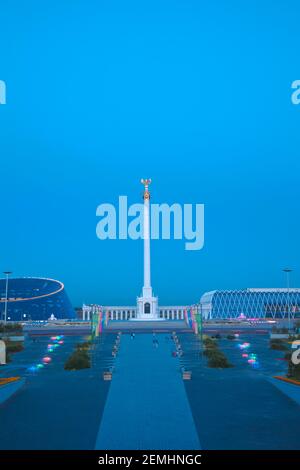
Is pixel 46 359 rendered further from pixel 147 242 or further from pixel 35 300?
pixel 35 300

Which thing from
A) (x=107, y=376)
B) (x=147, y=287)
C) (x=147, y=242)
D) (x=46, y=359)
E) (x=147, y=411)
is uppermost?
(x=147, y=242)

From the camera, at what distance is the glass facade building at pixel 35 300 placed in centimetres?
12244

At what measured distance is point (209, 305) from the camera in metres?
139

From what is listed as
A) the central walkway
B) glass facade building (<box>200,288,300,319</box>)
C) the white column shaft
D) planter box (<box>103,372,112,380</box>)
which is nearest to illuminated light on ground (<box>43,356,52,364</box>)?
the central walkway

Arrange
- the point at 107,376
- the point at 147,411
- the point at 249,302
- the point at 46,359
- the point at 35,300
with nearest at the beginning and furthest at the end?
the point at 147,411 < the point at 107,376 < the point at 46,359 < the point at 35,300 < the point at 249,302

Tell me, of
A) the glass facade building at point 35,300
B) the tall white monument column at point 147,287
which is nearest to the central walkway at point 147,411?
the tall white monument column at point 147,287

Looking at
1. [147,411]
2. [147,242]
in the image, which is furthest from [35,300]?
[147,411]

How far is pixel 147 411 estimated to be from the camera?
20.0 metres

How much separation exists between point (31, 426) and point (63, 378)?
1107 cm

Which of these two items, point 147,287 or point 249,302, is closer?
point 147,287

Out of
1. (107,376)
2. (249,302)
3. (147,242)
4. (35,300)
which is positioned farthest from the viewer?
(249,302)

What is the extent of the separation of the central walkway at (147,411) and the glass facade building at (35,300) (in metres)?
92.6

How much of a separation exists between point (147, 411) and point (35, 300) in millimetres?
108346

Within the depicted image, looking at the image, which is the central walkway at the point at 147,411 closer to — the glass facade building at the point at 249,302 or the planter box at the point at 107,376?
the planter box at the point at 107,376
